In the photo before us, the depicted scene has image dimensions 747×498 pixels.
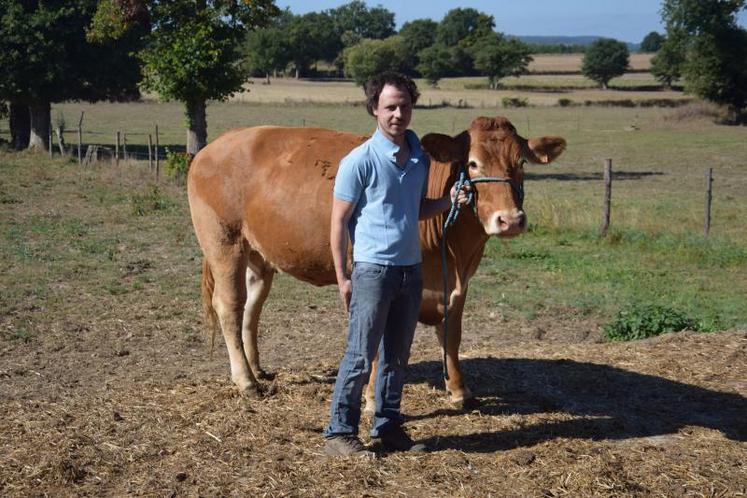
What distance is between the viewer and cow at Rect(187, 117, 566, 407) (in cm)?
529

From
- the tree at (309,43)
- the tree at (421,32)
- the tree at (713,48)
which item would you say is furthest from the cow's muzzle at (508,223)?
the tree at (421,32)

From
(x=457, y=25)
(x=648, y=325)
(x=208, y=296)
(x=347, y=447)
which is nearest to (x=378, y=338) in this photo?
(x=347, y=447)

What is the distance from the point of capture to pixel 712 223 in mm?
17234

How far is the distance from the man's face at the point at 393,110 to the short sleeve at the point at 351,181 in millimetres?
239

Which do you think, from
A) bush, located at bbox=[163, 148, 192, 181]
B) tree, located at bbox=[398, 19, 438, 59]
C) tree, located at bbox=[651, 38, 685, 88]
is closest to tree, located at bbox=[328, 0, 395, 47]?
tree, located at bbox=[398, 19, 438, 59]

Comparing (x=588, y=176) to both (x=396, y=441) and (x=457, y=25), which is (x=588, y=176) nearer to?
(x=396, y=441)

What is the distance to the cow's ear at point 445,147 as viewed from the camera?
5.32 meters

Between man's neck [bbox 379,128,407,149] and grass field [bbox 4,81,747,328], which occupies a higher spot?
man's neck [bbox 379,128,407,149]

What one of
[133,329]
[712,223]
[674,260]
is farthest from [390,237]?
[712,223]

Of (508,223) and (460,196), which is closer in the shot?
(508,223)

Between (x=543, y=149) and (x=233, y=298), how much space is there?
2572 millimetres

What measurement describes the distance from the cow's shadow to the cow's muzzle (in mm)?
1368

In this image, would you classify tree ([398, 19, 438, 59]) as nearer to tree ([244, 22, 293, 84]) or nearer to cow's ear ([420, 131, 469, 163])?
tree ([244, 22, 293, 84])

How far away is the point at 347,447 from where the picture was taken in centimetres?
496
